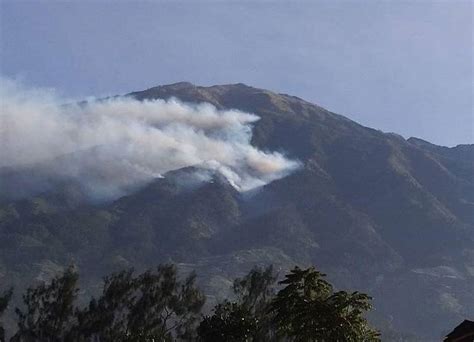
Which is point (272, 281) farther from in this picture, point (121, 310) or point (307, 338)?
point (307, 338)

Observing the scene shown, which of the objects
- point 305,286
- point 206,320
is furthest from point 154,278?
point 305,286

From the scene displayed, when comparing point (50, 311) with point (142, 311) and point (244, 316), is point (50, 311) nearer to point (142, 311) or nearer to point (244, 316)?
point (142, 311)

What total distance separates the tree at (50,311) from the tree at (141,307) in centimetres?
231

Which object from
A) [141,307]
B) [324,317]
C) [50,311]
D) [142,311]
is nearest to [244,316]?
[142,311]

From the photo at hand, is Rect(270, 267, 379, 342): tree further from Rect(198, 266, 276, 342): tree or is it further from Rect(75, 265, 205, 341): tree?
Rect(75, 265, 205, 341): tree

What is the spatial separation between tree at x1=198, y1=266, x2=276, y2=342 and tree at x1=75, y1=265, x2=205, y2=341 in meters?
7.54

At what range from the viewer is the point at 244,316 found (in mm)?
78875

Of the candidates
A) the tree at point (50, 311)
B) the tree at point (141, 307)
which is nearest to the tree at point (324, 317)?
the tree at point (141, 307)

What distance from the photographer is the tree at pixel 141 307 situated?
101 m

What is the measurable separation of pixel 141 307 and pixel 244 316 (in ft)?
96.4

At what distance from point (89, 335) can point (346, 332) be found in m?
61.0

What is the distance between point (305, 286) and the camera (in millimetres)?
52125

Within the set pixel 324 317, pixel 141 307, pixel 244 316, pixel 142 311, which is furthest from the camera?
pixel 141 307

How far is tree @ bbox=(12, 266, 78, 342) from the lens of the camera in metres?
97.2
